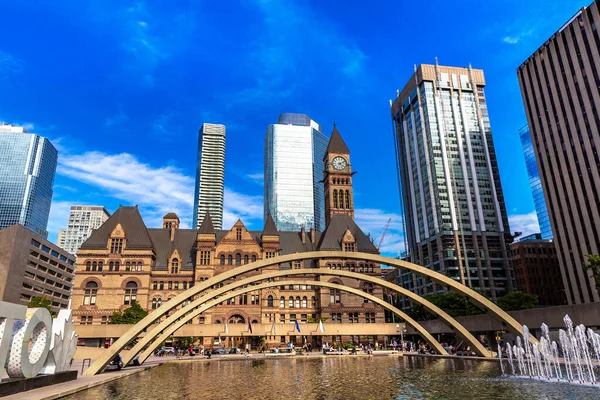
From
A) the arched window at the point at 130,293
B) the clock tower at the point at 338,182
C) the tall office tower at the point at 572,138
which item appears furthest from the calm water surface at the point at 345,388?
the clock tower at the point at 338,182

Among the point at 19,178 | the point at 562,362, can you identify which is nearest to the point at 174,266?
the point at 562,362

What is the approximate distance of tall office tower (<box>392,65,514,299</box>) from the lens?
108m

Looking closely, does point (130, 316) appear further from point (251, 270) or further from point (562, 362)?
point (562, 362)

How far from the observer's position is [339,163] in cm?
9388

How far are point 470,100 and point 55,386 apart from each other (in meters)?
132

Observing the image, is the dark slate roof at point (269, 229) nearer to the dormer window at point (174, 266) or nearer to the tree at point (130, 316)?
the dormer window at point (174, 266)

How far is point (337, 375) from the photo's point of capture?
81.3 ft

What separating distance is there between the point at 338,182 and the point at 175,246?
126 ft

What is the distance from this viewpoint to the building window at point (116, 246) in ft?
214

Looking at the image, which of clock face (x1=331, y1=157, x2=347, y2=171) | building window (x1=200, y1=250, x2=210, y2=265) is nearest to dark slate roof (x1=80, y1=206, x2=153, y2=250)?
building window (x1=200, y1=250, x2=210, y2=265)

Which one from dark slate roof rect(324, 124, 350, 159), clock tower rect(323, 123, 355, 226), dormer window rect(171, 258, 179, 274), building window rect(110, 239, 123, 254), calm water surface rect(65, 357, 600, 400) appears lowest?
calm water surface rect(65, 357, 600, 400)

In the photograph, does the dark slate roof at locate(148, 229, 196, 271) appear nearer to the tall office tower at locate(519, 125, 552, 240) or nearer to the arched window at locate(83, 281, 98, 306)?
the arched window at locate(83, 281, 98, 306)

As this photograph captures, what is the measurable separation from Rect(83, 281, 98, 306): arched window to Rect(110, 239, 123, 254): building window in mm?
5634

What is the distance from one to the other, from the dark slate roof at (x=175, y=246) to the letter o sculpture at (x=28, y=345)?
50167mm
